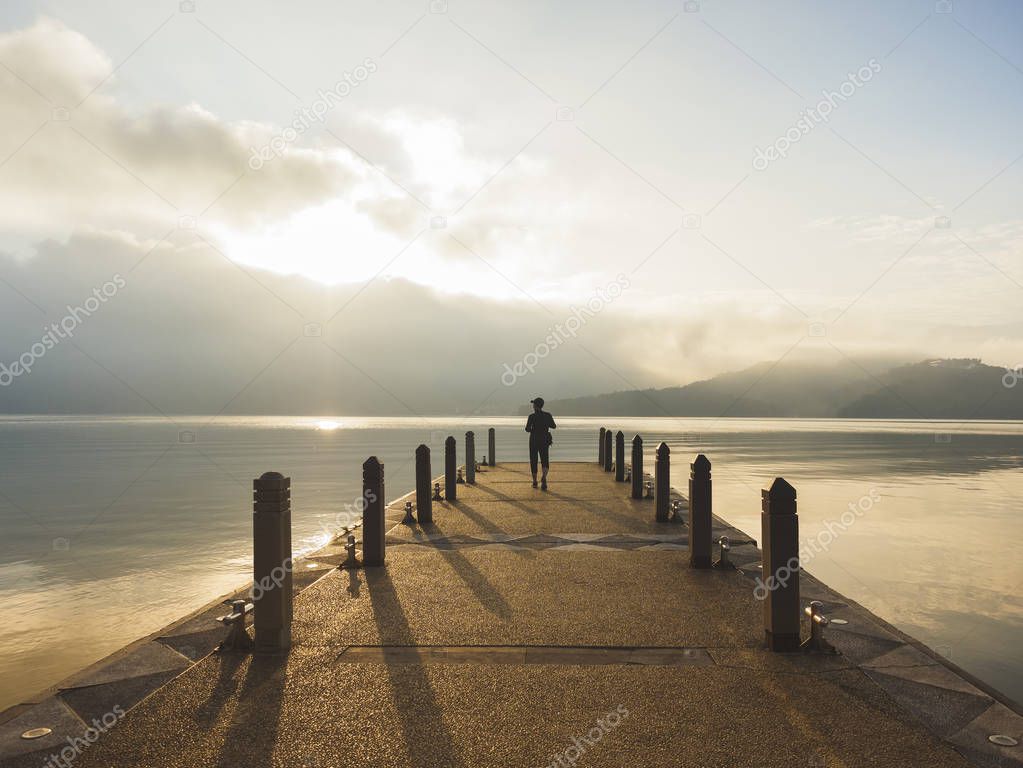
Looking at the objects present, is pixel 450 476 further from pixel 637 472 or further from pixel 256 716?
pixel 256 716

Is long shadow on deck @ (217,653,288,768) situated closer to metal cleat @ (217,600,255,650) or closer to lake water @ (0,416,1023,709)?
metal cleat @ (217,600,255,650)

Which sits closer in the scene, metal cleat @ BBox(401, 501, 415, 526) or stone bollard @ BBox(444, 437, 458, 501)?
metal cleat @ BBox(401, 501, 415, 526)

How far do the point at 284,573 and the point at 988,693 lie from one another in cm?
561

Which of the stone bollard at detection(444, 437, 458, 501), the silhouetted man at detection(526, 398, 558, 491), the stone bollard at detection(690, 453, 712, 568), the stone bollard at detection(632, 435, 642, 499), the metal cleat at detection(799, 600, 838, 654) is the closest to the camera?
the metal cleat at detection(799, 600, 838, 654)

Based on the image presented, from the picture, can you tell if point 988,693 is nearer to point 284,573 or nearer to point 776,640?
point 776,640

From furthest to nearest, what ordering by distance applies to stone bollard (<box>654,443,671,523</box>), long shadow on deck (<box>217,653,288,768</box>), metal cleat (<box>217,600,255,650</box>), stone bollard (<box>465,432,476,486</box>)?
stone bollard (<box>465,432,476,486</box>)
stone bollard (<box>654,443,671,523</box>)
metal cleat (<box>217,600,255,650</box>)
long shadow on deck (<box>217,653,288,768</box>)

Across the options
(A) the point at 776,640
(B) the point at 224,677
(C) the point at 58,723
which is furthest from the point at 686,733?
(C) the point at 58,723

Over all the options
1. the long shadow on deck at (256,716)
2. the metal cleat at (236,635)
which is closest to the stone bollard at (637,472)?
the metal cleat at (236,635)

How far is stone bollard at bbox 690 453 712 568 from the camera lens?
8.97 metres

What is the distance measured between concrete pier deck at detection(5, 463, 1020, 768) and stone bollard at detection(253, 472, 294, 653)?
0.26 m

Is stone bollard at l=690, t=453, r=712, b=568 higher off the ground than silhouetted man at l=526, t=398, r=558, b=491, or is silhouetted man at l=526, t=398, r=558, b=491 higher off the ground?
silhouetted man at l=526, t=398, r=558, b=491

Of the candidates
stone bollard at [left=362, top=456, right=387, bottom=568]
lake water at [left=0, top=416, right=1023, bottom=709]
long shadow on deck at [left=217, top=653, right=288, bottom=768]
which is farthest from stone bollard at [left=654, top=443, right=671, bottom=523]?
long shadow on deck at [left=217, top=653, right=288, bottom=768]

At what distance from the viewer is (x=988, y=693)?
17.1 feet

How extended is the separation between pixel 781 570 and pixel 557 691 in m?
2.32
